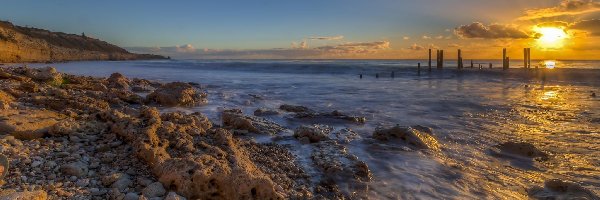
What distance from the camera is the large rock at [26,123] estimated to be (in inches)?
178

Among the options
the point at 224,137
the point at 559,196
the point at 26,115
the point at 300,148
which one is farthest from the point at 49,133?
the point at 559,196

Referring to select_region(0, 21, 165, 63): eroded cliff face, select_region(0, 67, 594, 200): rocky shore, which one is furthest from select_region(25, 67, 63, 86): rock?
select_region(0, 21, 165, 63): eroded cliff face

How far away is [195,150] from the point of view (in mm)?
5055

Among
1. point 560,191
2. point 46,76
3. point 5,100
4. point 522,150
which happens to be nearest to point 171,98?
point 46,76

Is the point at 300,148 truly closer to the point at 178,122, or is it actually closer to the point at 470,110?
the point at 178,122

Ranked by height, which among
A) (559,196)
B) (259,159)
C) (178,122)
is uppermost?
Answer: (178,122)

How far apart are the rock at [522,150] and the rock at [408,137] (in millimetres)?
1101

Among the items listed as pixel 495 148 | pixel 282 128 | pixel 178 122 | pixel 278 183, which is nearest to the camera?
pixel 278 183

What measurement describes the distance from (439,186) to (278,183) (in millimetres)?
2055

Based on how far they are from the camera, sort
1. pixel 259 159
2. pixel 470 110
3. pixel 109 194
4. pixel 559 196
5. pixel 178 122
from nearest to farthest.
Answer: pixel 109 194 → pixel 559 196 → pixel 259 159 → pixel 178 122 → pixel 470 110

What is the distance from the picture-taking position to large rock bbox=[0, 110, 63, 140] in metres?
4.52

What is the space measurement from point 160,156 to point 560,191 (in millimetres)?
4841

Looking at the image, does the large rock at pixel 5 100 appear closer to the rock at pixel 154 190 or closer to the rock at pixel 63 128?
the rock at pixel 63 128

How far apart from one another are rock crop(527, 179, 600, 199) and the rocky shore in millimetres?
15
